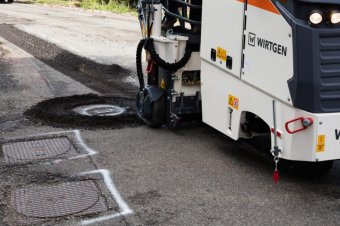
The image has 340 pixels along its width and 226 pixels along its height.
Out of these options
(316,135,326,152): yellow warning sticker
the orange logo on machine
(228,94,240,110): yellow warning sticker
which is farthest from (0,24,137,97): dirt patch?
(316,135,326,152): yellow warning sticker

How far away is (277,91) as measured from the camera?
4.96 m

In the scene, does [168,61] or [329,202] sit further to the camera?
[168,61]

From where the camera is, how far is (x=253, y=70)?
528cm

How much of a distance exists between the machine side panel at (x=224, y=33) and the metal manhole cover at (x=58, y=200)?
1.97 m

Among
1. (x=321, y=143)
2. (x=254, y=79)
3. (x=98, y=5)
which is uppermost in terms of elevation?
(x=98, y=5)

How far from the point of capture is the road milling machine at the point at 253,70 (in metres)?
4.63

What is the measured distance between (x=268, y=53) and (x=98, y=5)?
83.3 ft

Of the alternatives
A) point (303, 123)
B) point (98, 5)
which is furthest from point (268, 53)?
point (98, 5)

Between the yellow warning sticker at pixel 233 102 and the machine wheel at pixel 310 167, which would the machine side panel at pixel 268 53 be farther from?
the machine wheel at pixel 310 167

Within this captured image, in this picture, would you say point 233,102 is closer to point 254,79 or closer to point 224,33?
point 254,79

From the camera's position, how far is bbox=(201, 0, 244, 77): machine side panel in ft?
18.0

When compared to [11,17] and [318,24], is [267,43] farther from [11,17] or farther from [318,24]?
[11,17]

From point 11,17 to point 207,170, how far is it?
17.2m

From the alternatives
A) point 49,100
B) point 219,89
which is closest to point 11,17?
point 49,100
